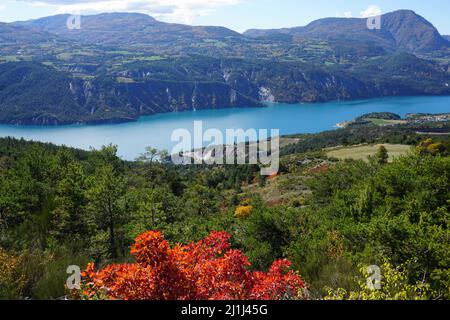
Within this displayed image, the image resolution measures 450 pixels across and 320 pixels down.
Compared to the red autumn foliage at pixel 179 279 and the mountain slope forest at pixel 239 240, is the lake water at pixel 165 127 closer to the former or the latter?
the mountain slope forest at pixel 239 240

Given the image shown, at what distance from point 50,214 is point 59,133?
140762 millimetres

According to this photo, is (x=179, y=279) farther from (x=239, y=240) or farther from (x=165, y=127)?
(x=165, y=127)

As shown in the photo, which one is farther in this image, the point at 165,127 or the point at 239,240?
the point at 165,127

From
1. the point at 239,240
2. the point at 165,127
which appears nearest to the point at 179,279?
the point at 239,240

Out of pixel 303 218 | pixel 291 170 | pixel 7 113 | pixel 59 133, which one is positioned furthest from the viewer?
pixel 7 113

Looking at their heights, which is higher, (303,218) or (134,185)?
(303,218)

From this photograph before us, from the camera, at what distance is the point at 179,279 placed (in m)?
5.63

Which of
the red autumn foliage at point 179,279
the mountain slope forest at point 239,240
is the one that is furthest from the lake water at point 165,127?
the red autumn foliage at point 179,279

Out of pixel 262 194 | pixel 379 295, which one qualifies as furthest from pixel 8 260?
pixel 262 194

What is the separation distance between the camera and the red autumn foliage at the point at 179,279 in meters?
5.50

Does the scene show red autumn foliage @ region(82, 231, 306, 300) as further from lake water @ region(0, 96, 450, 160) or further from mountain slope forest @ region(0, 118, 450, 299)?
lake water @ region(0, 96, 450, 160)

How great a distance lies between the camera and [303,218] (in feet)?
55.6
